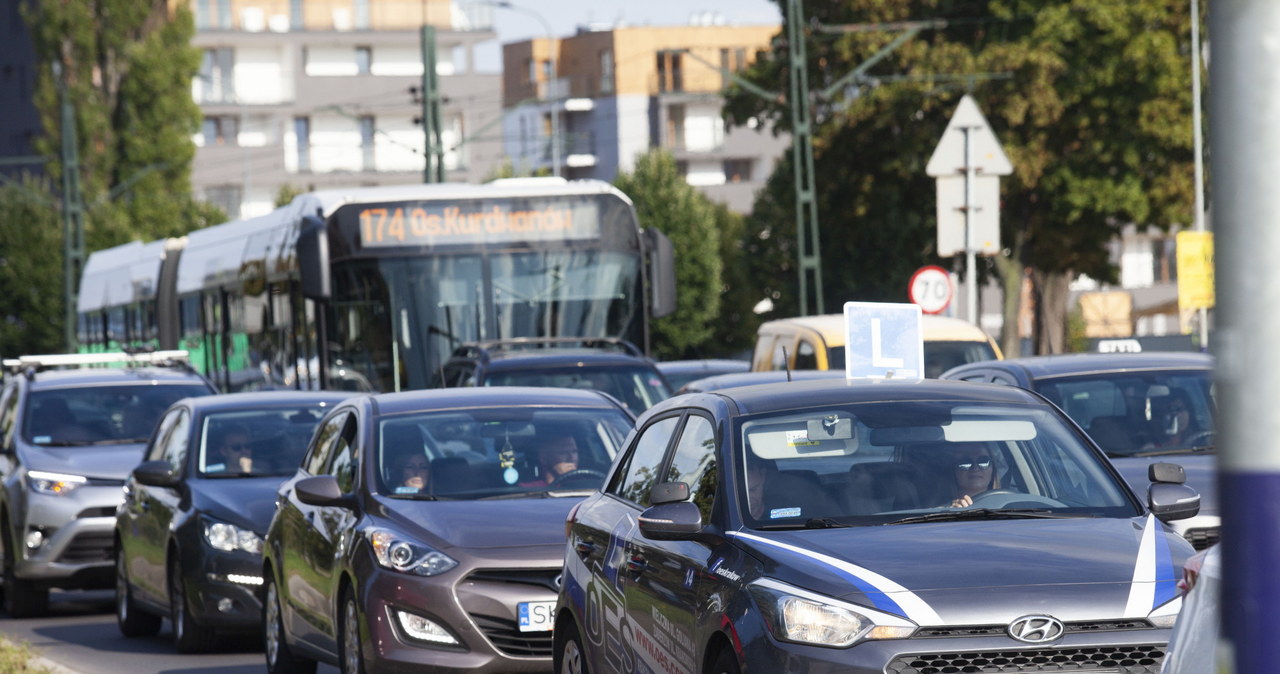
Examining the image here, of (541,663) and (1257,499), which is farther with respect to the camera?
(541,663)

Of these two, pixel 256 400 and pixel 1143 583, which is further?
pixel 256 400

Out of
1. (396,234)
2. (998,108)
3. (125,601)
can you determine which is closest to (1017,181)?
(998,108)

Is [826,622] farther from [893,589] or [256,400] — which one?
[256,400]

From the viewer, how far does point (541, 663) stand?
905cm

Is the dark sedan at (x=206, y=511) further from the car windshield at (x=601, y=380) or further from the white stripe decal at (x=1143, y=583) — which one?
the white stripe decal at (x=1143, y=583)

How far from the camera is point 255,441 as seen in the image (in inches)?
527

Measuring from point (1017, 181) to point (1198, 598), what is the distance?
3929 cm

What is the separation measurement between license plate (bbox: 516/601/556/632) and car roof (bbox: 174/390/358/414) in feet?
15.1

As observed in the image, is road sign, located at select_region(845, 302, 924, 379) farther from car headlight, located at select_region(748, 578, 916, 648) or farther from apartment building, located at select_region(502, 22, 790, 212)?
apartment building, located at select_region(502, 22, 790, 212)

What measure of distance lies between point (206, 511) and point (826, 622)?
24.2 ft

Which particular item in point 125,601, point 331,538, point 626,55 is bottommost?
point 125,601

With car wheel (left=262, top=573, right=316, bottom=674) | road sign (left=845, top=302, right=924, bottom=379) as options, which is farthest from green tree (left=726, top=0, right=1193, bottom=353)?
road sign (left=845, top=302, right=924, bottom=379)

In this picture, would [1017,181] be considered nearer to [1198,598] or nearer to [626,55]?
[1198,598]

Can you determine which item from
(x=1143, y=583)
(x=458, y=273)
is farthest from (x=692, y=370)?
(x=1143, y=583)
